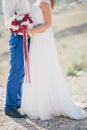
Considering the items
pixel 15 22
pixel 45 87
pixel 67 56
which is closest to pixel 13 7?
pixel 15 22

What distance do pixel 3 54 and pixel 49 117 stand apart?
10.7m

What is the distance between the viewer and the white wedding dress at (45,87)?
597 cm

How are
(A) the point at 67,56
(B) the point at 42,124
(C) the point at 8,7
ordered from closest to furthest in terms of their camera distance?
(C) the point at 8,7
(B) the point at 42,124
(A) the point at 67,56

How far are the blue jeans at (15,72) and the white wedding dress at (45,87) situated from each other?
0.13 m

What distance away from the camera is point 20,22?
227 inches

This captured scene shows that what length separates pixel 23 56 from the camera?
6020mm

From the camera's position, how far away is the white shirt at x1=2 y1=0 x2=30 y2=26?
569cm

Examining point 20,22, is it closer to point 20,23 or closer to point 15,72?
point 20,23

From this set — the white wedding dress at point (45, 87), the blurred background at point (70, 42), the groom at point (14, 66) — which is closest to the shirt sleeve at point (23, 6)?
the groom at point (14, 66)

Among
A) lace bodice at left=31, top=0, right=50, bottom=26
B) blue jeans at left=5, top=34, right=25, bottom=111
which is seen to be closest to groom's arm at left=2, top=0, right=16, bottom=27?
lace bodice at left=31, top=0, right=50, bottom=26

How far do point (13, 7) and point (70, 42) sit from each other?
12.8 metres

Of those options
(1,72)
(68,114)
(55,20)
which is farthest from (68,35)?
(68,114)

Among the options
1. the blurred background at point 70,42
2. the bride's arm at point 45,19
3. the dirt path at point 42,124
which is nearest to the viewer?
the bride's arm at point 45,19

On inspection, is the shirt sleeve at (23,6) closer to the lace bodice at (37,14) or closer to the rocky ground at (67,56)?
the lace bodice at (37,14)
